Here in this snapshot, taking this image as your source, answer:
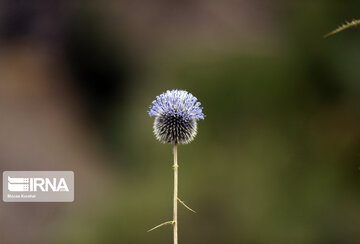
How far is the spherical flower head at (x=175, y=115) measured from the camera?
1161 mm

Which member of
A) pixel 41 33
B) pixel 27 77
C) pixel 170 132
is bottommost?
pixel 170 132

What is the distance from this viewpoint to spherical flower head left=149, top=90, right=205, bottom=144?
1.16m

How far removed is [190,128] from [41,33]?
160 centimetres

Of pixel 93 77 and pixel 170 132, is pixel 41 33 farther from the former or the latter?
pixel 170 132

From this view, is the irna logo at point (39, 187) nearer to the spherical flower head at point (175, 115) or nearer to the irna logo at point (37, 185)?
the irna logo at point (37, 185)

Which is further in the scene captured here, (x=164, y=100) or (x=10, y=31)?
(x=10, y=31)

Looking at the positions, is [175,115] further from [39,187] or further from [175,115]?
[39,187]

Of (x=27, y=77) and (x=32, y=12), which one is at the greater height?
(x=32, y=12)

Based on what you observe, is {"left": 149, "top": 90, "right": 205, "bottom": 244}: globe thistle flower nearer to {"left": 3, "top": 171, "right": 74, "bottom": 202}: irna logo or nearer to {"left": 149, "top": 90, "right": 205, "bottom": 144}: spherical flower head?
{"left": 149, "top": 90, "right": 205, "bottom": 144}: spherical flower head

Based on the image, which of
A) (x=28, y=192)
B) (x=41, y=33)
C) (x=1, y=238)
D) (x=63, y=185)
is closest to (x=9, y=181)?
(x=28, y=192)

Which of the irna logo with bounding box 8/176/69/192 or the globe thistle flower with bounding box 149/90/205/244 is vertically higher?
the globe thistle flower with bounding box 149/90/205/244

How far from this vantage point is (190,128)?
123 centimetres

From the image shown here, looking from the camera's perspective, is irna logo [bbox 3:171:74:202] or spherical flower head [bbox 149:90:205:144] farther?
irna logo [bbox 3:171:74:202]

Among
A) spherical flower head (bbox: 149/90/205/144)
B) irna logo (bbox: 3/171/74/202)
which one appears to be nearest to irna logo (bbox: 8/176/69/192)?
irna logo (bbox: 3/171/74/202)
